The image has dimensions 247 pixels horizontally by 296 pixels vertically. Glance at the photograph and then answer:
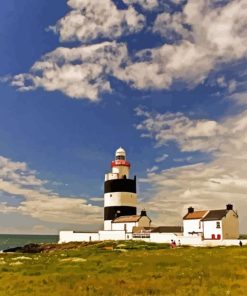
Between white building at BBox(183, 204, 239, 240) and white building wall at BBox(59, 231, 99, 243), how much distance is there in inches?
779

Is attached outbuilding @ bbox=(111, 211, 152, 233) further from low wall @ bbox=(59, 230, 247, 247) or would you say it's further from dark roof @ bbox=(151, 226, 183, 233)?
dark roof @ bbox=(151, 226, 183, 233)

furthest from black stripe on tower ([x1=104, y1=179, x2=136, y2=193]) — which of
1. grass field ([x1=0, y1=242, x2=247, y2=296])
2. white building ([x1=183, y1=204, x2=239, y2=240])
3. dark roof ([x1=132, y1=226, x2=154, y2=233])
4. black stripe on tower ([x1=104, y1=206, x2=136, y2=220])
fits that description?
grass field ([x1=0, y1=242, x2=247, y2=296])

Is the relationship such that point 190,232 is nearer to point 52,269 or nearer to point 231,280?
point 52,269

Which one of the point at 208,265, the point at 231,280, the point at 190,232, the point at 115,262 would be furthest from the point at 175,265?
the point at 190,232

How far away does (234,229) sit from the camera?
77.2 metres

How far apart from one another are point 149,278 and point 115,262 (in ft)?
38.6

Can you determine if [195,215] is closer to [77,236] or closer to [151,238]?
[151,238]

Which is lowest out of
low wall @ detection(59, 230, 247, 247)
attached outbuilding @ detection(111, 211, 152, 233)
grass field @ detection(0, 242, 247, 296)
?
grass field @ detection(0, 242, 247, 296)

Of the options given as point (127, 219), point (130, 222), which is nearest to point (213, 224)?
point (130, 222)

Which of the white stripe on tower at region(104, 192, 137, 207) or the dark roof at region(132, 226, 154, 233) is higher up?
the white stripe on tower at region(104, 192, 137, 207)

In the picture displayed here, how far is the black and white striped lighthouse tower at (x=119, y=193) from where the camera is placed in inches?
3627

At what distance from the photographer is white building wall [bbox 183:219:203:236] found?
3036 inches

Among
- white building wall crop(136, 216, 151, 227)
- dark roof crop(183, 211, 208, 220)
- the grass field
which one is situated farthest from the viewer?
white building wall crop(136, 216, 151, 227)

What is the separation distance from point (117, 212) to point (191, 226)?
19.6 metres
